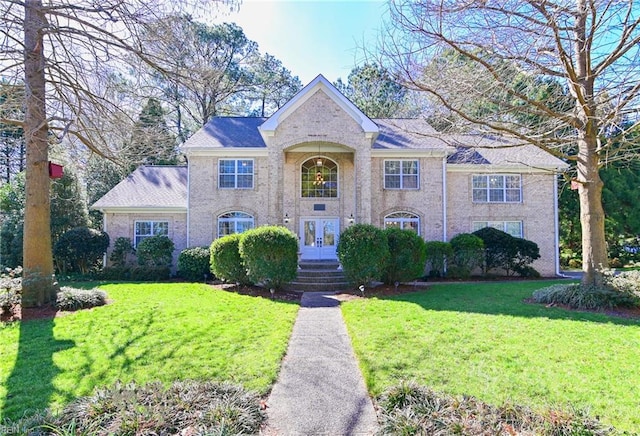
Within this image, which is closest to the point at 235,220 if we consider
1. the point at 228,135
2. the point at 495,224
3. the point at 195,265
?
the point at 195,265

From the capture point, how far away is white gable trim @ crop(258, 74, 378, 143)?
50.2ft

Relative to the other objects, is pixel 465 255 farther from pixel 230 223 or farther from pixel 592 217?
pixel 230 223

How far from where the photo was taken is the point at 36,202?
9180mm

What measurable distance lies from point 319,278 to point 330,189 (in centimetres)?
521

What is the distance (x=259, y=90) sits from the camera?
32.8m

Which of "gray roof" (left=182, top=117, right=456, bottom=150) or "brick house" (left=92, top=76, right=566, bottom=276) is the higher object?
"gray roof" (left=182, top=117, right=456, bottom=150)

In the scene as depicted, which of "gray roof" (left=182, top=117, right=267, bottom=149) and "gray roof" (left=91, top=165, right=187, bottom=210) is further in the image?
"gray roof" (left=91, top=165, right=187, bottom=210)

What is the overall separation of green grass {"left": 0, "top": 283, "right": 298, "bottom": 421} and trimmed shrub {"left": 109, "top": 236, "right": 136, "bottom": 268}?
26.7 ft

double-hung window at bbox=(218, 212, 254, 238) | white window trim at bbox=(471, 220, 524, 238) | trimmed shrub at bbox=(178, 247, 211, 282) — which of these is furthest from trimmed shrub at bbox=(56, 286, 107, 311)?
white window trim at bbox=(471, 220, 524, 238)

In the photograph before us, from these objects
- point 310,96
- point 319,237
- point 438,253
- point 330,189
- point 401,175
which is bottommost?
point 438,253

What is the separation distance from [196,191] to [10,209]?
9955 millimetres

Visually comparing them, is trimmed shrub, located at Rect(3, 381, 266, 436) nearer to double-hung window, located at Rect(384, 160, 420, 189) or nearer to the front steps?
the front steps

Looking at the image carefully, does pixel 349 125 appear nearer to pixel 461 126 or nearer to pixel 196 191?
pixel 461 126

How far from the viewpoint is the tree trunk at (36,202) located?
8.60m
